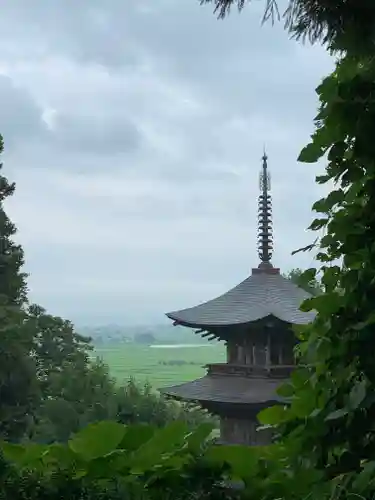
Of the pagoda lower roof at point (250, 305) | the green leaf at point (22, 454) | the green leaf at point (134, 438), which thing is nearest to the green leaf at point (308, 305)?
the green leaf at point (134, 438)

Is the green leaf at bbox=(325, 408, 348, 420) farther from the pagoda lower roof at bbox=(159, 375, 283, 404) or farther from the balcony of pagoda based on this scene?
the balcony of pagoda

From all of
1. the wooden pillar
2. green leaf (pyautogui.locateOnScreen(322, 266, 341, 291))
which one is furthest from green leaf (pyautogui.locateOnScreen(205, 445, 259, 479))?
the wooden pillar

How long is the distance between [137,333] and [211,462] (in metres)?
15.3

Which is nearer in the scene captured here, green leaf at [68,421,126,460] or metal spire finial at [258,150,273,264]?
green leaf at [68,421,126,460]

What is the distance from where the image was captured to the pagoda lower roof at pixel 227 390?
19.6ft

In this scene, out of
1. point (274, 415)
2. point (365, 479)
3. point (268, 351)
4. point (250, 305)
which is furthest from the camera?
point (250, 305)

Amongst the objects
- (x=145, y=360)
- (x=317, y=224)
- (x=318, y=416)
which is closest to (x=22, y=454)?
(x=318, y=416)

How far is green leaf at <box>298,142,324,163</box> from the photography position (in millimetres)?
920

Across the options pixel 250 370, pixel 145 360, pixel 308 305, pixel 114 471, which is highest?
pixel 308 305

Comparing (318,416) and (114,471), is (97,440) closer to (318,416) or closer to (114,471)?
(114,471)

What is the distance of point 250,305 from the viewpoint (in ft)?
21.4

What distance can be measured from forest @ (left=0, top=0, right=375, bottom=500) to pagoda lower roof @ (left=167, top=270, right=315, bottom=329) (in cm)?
515

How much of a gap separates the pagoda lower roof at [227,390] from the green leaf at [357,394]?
16.3 ft

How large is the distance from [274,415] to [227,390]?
553 centimetres
